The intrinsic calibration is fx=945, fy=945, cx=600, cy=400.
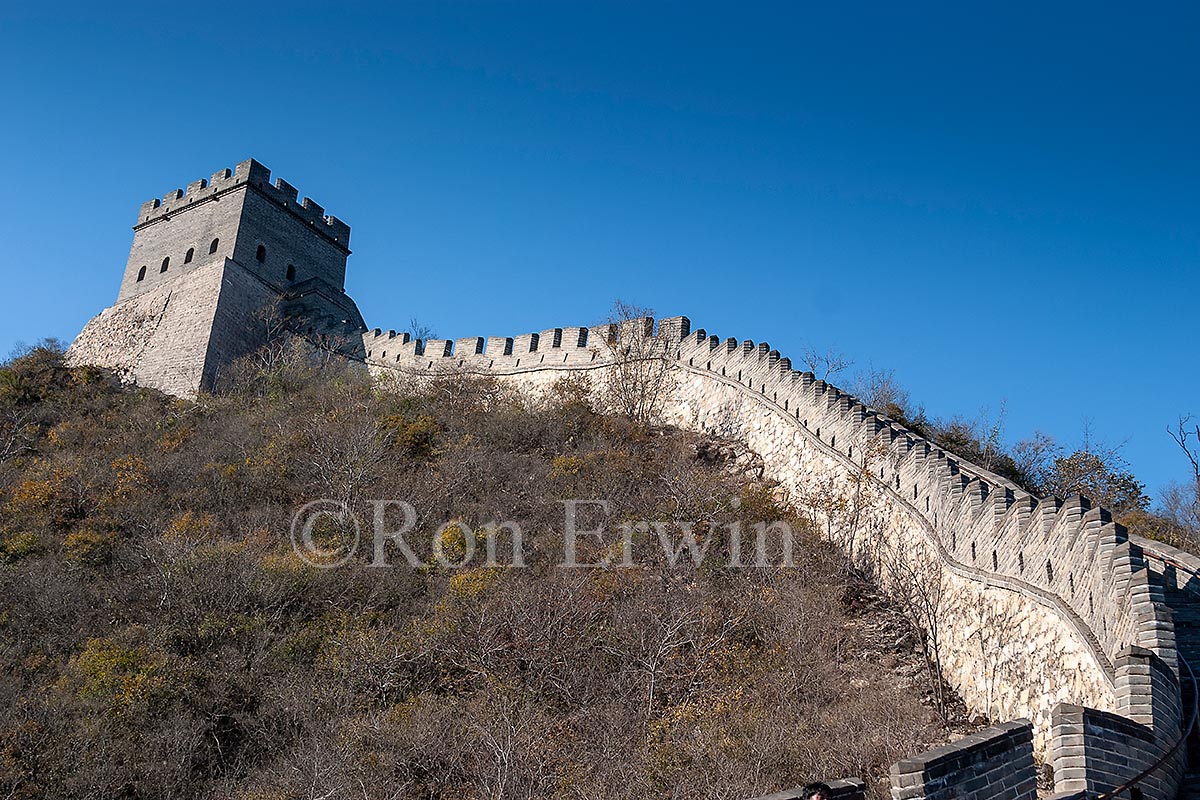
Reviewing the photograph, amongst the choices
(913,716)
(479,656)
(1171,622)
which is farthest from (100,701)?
(1171,622)

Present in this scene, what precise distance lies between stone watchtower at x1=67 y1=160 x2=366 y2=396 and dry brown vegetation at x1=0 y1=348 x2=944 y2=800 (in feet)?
25.8

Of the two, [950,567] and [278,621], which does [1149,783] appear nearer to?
[950,567]


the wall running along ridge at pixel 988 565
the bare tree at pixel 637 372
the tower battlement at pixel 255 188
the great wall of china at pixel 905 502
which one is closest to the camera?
the great wall of china at pixel 905 502

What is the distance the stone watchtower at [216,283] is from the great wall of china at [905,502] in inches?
2.6

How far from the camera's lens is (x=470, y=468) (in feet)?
61.1

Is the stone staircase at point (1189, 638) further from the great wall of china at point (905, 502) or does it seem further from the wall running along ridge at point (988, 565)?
the wall running along ridge at point (988, 565)

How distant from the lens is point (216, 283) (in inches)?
1089

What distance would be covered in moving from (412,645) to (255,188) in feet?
69.2

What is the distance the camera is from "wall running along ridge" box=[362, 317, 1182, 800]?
664cm

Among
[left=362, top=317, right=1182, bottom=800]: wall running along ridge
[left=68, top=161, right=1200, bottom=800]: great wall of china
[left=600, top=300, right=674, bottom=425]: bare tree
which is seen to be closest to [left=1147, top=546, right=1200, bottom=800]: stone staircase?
[left=68, top=161, right=1200, bottom=800]: great wall of china

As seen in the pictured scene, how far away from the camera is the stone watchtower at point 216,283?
27.1 m

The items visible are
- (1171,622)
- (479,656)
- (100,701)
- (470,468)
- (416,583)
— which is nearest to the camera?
(1171,622)

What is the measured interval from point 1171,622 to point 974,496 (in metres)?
4.60

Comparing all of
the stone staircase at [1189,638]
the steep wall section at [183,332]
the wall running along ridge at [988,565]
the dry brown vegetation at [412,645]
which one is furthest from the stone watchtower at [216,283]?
the stone staircase at [1189,638]
